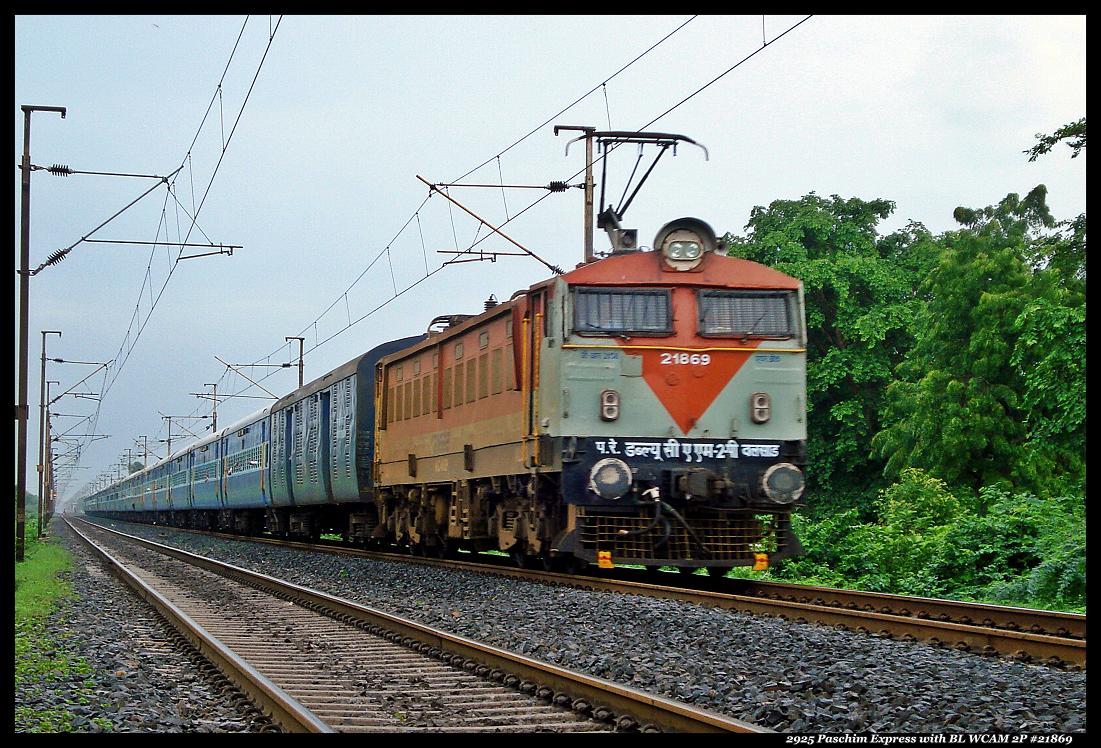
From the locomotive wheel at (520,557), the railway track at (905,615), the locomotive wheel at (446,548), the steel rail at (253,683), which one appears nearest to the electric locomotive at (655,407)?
the railway track at (905,615)

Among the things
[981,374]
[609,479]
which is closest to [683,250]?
[609,479]

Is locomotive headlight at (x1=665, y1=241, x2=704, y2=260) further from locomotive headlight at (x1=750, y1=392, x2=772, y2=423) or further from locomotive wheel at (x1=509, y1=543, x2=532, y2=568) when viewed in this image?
locomotive wheel at (x1=509, y1=543, x2=532, y2=568)

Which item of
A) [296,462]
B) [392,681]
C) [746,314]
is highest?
[746,314]

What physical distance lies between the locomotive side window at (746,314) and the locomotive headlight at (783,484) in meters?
1.59

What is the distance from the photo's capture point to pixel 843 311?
123 feet

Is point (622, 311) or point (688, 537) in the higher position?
point (622, 311)

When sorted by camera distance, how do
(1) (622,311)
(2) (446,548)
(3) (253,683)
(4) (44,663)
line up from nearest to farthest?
(3) (253,683) < (4) (44,663) < (1) (622,311) < (2) (446,548)

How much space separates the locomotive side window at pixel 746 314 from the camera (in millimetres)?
14281

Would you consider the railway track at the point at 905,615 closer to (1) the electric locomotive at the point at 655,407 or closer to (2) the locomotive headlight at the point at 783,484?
(1) the electric locomotive at the point at 655,407

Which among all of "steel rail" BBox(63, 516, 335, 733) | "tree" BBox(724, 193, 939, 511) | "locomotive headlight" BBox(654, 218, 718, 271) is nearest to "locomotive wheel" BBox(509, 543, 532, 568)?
"locomotive headlight" BBox(654, 218, 718, 271)

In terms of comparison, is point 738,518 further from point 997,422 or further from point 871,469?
point 871,469

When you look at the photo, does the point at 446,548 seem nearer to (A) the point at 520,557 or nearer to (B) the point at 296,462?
(A) the point at 520,557

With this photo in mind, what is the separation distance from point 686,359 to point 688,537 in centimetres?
Result: 201

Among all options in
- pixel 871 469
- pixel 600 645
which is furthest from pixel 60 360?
pixel 600 645
